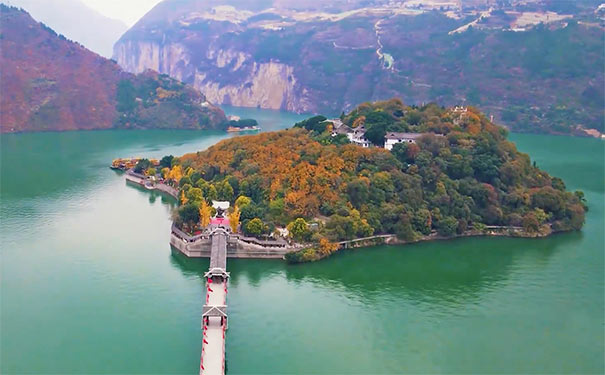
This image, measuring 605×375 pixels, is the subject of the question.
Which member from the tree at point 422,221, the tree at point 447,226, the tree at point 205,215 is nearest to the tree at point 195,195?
the tree at point 205,215

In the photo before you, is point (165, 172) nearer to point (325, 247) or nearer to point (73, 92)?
point (325, 247)

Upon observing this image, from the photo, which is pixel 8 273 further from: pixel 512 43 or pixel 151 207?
pixel 512 43

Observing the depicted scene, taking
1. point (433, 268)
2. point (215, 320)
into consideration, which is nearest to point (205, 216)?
point (215, 320)

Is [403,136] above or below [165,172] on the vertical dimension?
above

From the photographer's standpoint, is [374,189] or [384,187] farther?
[384,187]

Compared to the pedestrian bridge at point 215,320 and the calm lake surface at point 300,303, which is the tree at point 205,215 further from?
the pedestrian bridge at point 215,320
